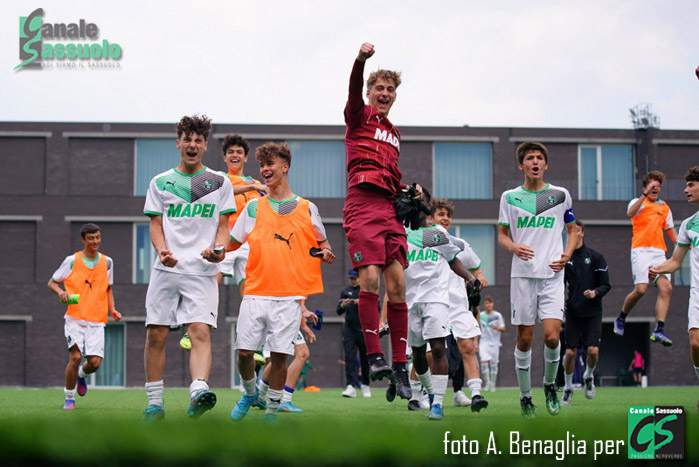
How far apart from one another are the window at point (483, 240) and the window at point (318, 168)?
6449 millimetres

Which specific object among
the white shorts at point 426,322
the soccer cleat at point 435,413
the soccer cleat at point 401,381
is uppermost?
the white shorts at point 426,322

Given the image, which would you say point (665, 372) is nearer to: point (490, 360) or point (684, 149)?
point (684, 149)

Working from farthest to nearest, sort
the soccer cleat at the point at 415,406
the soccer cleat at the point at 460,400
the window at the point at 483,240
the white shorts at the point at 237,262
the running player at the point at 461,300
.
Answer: the window at the point at 483,240 → the soccer cleat at the point at 460,400 → the running player at the point at 461,300 → the white shorts at the point at 237,262 → the soccer cleat at the point at 415,406

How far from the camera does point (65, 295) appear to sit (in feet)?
39.5

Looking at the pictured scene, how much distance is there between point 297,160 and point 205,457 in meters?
40.7

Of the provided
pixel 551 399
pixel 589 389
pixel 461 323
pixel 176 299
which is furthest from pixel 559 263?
pixel 589 389

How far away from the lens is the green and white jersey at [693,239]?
32.1 feet

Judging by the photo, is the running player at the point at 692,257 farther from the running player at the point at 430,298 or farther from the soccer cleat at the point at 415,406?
the soccer cleat at the point at 415,406

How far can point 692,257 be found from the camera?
9820mm

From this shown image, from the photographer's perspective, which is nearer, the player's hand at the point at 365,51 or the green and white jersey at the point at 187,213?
the player's hand at the point at 365,51

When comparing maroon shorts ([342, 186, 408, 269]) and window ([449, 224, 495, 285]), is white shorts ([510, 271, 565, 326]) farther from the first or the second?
window ([449, 224, 495, 285])

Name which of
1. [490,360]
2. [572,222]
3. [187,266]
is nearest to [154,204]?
[187,266]

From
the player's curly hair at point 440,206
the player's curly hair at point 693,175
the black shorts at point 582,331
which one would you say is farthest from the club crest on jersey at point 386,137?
the black shorts at point 582,331

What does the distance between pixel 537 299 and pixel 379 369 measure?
113 inches
